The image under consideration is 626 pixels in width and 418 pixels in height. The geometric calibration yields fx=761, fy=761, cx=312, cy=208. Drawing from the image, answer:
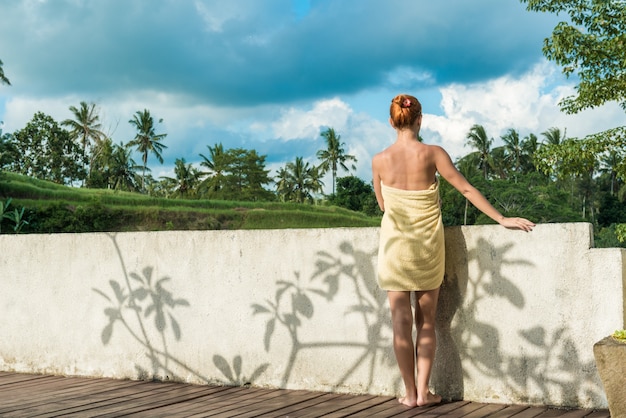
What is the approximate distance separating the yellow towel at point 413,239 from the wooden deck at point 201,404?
602 mm

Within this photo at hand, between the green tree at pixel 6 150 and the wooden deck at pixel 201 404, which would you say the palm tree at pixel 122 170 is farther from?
the wooden deck at pixel 201 404

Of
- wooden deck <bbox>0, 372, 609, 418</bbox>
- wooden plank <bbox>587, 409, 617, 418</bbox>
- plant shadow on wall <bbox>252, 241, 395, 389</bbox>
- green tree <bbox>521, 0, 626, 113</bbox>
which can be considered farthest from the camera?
green tree <bbox>521, 0, 626, 113</bbox>

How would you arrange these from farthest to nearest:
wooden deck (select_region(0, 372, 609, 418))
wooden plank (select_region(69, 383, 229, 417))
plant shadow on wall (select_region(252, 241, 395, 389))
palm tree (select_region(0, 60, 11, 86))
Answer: palm tree (select_region(0, 60, 11, 86)), plant shadow on wall (select_region(252, 241, 395, 389)), wooden plank (select_region(69, 383, 229, 417)), wooden deck (select_region(0, 372, 609, 418))

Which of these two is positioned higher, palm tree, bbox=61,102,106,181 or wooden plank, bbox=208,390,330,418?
palm tree, bbox=61,102,106,181

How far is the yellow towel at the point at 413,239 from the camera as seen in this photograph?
3.57 metres

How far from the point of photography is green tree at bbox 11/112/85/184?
56281 millimetres

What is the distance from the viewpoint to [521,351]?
3.62 meters

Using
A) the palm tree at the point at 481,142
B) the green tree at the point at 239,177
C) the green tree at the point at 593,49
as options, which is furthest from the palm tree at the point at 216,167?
the green tree at the point at 593,49

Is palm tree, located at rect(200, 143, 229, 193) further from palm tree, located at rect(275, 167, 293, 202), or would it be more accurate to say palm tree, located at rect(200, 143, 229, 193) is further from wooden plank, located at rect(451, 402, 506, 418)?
wooden plank, located at rect(451, 402, 506, 418)

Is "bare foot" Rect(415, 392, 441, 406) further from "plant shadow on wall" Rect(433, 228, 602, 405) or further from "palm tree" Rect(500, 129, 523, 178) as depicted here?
"palm tree" Rect(500, 129, 523, 178)

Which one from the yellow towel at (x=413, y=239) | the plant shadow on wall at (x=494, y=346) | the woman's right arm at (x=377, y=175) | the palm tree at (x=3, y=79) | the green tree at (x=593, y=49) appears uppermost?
the palm tree at (x=3, y=79)

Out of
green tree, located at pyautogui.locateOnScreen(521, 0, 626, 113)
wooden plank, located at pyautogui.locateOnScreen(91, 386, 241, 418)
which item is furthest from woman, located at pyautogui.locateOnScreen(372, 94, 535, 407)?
green tree, located at pyautogui.locateOnScreen(521, 0, 626, 113)

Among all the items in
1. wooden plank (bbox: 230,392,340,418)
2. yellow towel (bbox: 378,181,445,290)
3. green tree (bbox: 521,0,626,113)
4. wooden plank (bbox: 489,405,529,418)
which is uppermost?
green tree (bbox: 521,0,626,113)

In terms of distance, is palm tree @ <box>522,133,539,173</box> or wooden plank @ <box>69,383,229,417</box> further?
palm tree @ <box>522,133,539,173</box>
